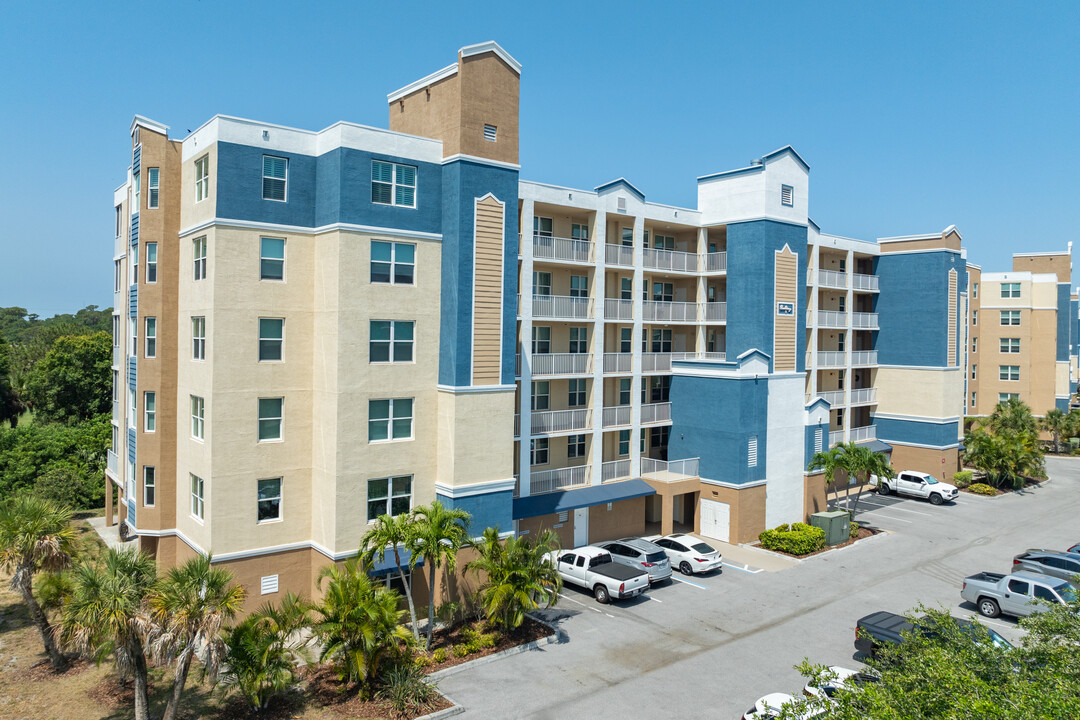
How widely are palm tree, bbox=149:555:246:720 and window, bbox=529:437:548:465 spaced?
1674 centimetres

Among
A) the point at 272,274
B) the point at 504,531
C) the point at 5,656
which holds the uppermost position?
the point at 272,274

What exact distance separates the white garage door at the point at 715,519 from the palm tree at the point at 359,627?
64.7ft

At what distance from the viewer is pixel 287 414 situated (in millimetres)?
23219

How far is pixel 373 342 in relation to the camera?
23.3m

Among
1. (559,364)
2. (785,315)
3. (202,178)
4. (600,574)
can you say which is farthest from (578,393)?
(202,178)

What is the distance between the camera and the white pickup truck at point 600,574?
84.8 ft

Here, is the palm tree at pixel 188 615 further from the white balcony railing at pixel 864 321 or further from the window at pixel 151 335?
the white balcony railing at pixel 864 321

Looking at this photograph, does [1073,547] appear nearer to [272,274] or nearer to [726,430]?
[726,430]

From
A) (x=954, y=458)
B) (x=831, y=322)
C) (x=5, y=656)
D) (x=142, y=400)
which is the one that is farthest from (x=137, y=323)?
(x=954, y=458)

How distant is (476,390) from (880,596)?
17.1 m

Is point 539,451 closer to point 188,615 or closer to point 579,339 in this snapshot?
point 579,339

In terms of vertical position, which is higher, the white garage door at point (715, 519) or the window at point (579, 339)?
the window at point (579, 339)

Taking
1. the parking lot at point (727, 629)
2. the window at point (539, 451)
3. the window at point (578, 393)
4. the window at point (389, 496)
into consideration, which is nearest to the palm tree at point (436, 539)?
the window at point (389, 496)

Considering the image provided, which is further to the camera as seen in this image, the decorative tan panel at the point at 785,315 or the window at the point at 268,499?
the decorative tan panel at the point at 785,315
